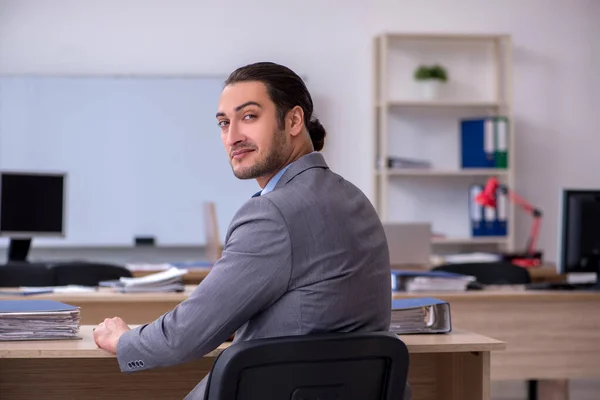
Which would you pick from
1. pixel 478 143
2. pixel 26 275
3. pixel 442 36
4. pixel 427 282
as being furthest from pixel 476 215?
pixel 26 275

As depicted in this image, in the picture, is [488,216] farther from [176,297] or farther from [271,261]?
[271,261]

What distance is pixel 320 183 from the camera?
1837 millimetres

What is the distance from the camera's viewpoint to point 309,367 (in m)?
1.65

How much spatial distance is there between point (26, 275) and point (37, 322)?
2.29m

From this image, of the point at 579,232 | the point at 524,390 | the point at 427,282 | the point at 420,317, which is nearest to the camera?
the point at 420,317

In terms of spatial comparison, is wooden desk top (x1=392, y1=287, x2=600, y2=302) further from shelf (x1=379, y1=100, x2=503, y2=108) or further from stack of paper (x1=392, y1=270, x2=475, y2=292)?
shelf (x1=379, y1=100, x2=503, y2=108)

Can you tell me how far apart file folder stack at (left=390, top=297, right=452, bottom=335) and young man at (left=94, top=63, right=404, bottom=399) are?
1.41ft

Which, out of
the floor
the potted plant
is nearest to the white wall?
the potted plant

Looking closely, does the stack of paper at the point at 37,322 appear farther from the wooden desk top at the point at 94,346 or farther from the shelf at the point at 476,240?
the shelf at the point at 476,240

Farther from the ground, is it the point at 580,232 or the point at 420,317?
the point at 580,232

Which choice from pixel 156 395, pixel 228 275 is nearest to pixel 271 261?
pixel 228 275

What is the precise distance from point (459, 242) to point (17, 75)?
3268 millimetres

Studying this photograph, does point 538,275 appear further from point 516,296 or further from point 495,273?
point 516,296

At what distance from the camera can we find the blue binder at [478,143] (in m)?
6.22
